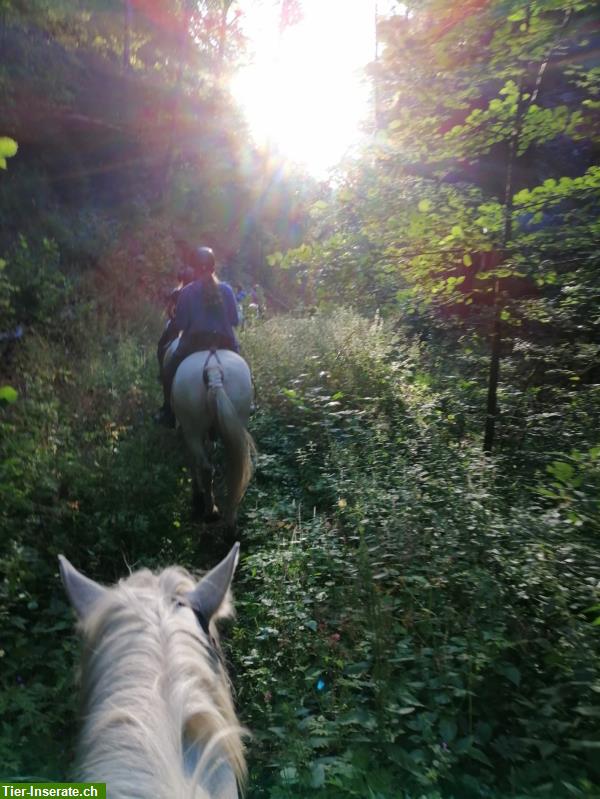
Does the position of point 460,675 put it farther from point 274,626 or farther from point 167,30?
point 167,30

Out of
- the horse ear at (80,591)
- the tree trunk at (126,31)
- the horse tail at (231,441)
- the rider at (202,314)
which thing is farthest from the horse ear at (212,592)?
the tree trunk at (126,31)

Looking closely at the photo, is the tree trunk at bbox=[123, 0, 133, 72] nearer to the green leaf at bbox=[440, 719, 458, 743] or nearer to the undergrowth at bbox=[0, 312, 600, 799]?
the undergrowth at bbox=[0, 312, 600, 799]

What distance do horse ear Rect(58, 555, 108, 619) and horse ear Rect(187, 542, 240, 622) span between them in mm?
279

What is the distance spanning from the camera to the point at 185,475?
543 centimetres

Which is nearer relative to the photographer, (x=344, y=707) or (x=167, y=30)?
(x=344, y=707)

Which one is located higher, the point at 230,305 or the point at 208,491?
the point at 230,305

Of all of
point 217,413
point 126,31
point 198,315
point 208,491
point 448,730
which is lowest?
point 448,730

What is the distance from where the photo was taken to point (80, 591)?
172cm

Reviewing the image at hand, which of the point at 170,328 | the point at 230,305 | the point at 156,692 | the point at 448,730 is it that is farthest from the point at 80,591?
the point at 170,328

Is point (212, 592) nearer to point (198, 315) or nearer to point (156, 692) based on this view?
point (156, 692)

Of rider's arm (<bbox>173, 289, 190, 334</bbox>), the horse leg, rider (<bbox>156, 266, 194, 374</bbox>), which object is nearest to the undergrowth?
the horse leg

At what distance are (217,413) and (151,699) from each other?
3.29 meters

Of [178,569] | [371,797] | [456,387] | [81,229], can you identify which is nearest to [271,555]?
[178,569]

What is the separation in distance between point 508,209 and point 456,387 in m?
2.50
